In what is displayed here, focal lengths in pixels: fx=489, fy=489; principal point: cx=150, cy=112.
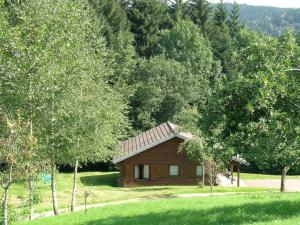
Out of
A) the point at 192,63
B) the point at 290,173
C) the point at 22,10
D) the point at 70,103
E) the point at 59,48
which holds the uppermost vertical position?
the point at 192,63

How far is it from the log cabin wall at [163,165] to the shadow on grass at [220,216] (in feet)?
102

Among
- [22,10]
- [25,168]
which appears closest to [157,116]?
[22,10]

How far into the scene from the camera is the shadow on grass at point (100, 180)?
4910 cm

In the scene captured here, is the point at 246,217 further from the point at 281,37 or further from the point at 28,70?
the point at 28,70

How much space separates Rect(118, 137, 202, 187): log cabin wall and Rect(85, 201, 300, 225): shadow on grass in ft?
102

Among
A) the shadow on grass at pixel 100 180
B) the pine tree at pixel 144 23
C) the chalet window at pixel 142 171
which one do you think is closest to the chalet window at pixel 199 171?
the chalet window at pixel 142 171

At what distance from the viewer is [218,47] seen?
289ft

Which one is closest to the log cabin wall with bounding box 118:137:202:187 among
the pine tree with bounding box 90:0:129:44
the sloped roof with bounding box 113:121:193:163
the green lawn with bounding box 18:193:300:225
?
the sloped roof with bounding box 113:121:193:163

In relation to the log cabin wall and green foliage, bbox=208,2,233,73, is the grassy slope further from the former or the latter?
green foliage, bbox=208,2,233,73

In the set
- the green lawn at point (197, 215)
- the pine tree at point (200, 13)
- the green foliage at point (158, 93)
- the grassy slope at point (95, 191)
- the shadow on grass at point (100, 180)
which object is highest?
the pine tree at point (200, 13)

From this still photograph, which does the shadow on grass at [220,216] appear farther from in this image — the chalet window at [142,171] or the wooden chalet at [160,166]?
the chalet window at [142,171]

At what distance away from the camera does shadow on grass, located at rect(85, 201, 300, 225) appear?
592 inches

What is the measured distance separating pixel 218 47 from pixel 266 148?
246 ft

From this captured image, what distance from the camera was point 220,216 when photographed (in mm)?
16031
